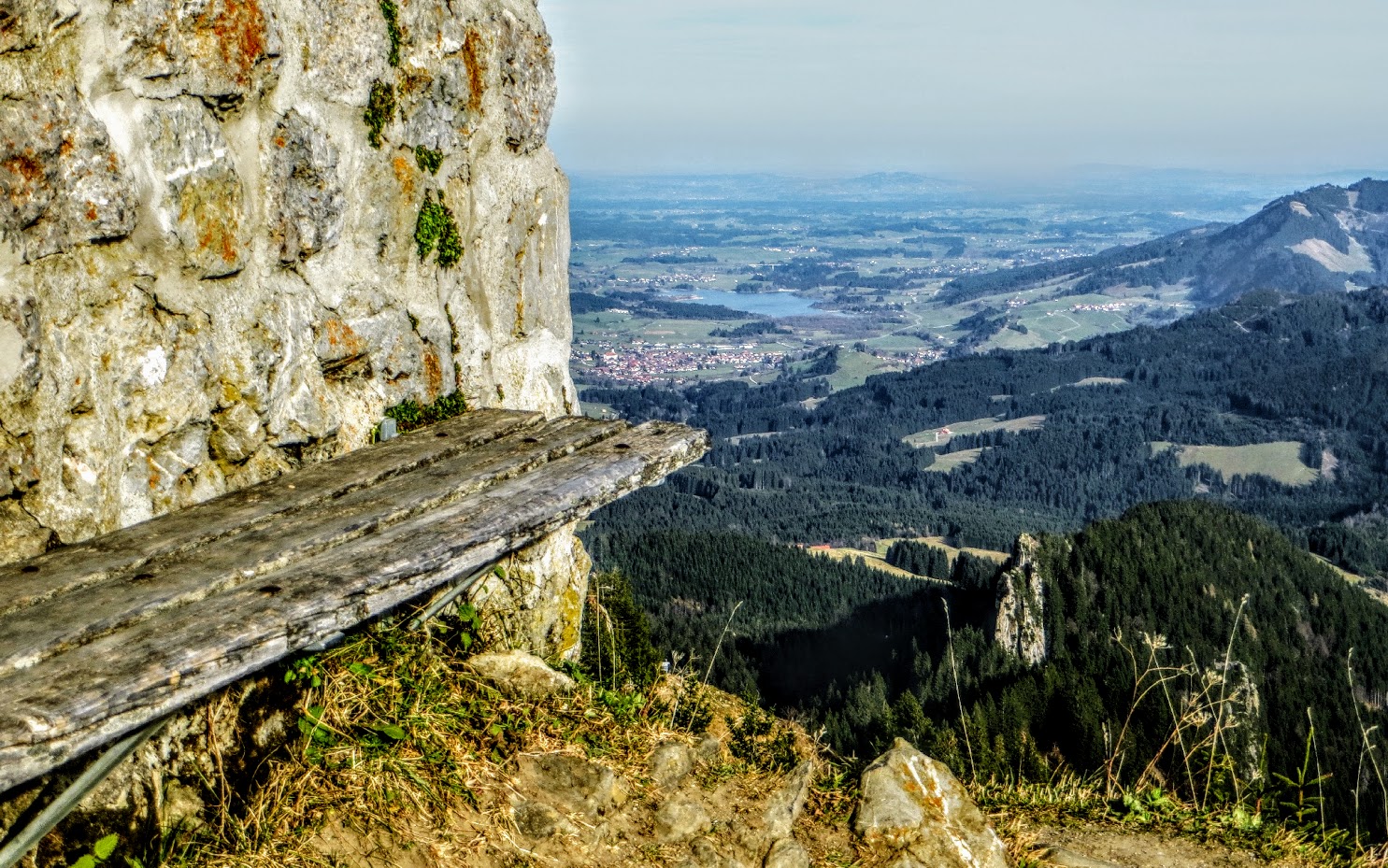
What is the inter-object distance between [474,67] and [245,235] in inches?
78.8

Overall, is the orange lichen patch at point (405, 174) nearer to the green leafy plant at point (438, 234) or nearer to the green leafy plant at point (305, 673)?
the green leafy plant at point (438, 234)

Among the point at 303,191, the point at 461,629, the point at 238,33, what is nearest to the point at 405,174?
the point at 303,191

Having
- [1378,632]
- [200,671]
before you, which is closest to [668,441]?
[200,671]

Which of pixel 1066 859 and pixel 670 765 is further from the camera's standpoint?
pixel 1066 859

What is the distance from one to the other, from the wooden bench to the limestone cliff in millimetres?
294

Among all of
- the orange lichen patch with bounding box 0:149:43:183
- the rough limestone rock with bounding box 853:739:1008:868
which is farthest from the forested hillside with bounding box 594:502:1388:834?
the orange lichen patch with bounding box 0:149:43:183

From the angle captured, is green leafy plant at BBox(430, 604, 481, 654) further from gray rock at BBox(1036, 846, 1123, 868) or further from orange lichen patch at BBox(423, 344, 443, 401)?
gray rock at BBox(1036, 846, 1123, 868)

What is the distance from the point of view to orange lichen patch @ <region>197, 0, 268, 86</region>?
4809mm

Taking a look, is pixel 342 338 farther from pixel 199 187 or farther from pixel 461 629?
pixel 461 629

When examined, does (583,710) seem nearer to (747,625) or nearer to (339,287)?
(339,287)

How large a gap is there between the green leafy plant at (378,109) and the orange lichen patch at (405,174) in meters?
0.18

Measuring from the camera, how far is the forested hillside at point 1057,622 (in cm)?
6253

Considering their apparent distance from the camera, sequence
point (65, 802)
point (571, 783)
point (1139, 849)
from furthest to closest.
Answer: point (1139, 849)
point (571, 783)
point (65, 802)

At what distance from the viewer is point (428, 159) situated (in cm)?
631
